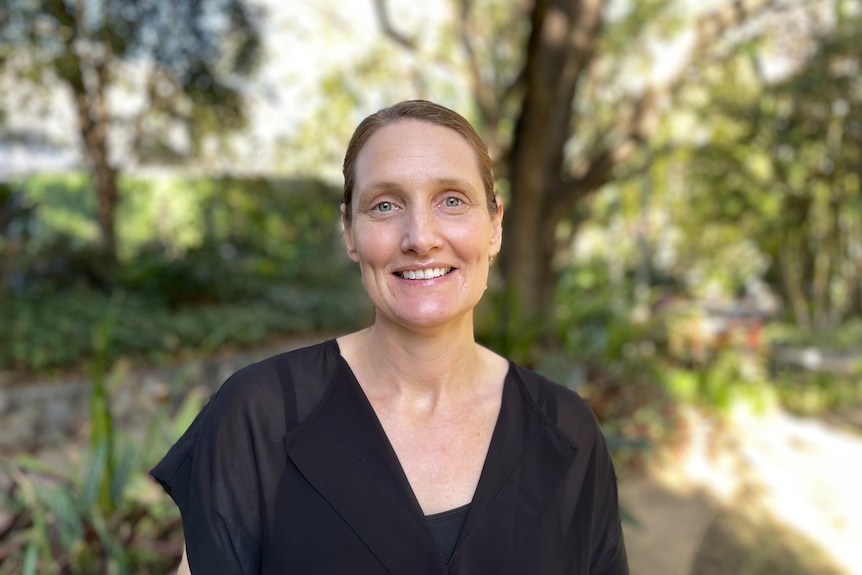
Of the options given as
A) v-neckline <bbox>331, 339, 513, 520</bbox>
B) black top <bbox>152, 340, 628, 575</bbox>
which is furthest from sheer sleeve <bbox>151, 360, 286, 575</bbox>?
v-neckline <bbox>331, 339, 513, 520</bbox>

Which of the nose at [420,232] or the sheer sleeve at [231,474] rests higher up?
the nose at [420,232]

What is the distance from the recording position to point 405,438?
149 cm

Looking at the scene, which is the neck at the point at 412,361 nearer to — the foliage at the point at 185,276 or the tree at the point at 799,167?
the foliage at the point at 185,276

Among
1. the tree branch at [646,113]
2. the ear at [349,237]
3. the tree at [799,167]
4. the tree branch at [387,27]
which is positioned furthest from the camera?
the tree at [799,167]

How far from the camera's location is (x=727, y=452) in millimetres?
6863

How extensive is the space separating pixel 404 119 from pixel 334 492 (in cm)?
69

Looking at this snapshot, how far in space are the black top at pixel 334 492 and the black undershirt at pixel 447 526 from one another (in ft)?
0.06

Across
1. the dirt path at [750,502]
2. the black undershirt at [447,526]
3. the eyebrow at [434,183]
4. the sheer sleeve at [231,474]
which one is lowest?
the dirt path at [750,502]

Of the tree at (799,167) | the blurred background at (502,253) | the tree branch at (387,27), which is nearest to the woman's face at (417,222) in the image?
the blurred background at (502,253)

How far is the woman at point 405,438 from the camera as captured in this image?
1.36 m

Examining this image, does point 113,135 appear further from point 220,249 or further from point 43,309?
point 43,309

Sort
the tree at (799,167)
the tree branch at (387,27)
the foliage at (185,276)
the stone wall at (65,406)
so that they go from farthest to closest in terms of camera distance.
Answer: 1. the tree at (799,167)
2. the foliage at (185,276)
3. the tree branch at (387,27)
4. the stone wall at (65,406)

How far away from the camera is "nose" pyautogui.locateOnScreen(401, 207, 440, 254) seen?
4.62 ft

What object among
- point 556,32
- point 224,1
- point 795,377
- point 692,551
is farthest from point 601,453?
point 224,1
